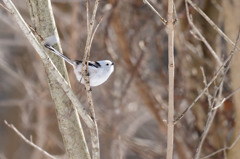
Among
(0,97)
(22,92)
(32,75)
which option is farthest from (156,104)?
(0,97)

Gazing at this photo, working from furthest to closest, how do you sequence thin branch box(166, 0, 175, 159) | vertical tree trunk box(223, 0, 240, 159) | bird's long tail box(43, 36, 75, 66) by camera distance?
1. vertical tree trunk box(223, 0, 240, 159)
2. bird's long tail box(43, 36, 75, 66)
3. thin branch box(166, 0, 175, 159)

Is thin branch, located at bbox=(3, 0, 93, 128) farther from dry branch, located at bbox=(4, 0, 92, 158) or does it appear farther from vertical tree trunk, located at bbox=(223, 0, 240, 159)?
vertical tree trunk, located at bbox=(223, 0, 240, 159)

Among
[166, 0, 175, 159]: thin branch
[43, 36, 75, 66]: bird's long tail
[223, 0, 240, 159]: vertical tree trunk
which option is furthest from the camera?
[223, 0, 240, 159]: vertical tree trunk

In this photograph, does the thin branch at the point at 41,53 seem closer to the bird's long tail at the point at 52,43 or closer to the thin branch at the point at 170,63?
the bird's long tail at the point at 52,43

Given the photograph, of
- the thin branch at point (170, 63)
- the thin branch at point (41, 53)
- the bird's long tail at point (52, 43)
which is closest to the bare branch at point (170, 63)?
the thin branch at point (170, 63)

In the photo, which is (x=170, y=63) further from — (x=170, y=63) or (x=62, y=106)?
(x=62, y=106)

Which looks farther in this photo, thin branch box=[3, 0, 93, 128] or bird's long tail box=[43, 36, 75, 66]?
bird's long tail box=[43, 36, 75, 66]

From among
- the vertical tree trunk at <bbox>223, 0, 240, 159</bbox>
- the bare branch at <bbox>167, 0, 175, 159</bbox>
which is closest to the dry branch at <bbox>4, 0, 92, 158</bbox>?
the bare branch at <bbox>167, 0, 175, 159</bbox>

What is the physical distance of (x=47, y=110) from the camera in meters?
4.12

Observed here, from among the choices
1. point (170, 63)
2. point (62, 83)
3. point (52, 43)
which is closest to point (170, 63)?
point (170, 63)

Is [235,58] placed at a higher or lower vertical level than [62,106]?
higher

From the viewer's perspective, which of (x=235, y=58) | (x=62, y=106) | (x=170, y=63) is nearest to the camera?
(x=170, y=63)

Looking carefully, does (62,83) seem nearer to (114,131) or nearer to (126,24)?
(114,131)

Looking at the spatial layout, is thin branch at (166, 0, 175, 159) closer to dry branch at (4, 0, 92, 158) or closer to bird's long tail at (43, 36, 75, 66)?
dry branch at (4, 0, 92, 158)
